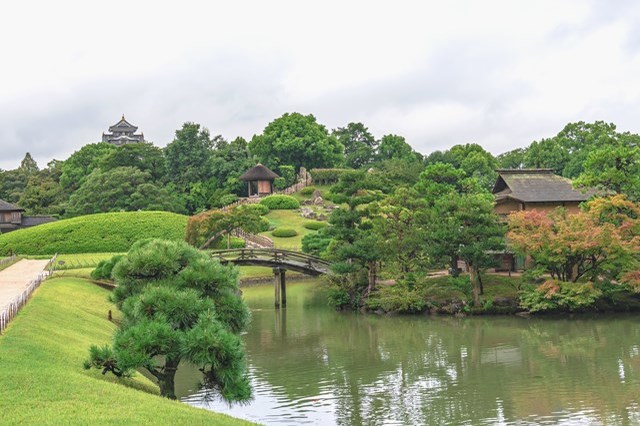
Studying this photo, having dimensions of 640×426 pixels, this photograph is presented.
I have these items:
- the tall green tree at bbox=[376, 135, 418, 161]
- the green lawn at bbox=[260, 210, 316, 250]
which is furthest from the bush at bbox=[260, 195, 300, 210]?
the tall green tree at bbox=[376, 135, 418, 161]

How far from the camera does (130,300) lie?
1526cm

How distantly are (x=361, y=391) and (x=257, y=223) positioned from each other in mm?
28578

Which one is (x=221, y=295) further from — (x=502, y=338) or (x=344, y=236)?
(x=344, y=236)

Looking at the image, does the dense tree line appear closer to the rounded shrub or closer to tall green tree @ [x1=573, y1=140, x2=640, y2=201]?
the rounded shrub

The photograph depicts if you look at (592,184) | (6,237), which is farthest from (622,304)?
(6,237)

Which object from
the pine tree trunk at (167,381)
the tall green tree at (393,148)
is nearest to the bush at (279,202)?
the tall green tree at (393,148)

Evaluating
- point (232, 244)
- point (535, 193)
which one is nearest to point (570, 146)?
point (535, 193)

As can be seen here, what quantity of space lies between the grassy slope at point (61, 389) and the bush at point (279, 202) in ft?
156

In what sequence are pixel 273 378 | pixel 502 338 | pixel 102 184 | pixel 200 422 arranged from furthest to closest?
pixel 102 184
pixel 502 338
pixel 273 378
pixel 200 422

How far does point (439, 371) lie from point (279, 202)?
4806 cm

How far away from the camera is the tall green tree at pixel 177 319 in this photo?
13.7 m

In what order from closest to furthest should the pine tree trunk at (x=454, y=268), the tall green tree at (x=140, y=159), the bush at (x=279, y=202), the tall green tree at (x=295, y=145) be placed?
the pine tree trunk at (x=454, y=268) < the bush at (x=279, y=202) < the tall green tree at (x=140, y=159) < the tall green tree at (x=295, y=145)

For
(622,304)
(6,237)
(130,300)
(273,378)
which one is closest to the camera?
(130,300)

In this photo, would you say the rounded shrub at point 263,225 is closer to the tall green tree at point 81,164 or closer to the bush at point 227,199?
the bush at point 227,199
